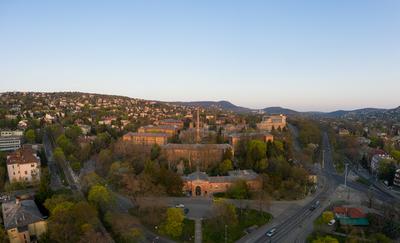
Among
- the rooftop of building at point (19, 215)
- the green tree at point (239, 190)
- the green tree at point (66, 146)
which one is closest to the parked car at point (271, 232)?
the green tree at point (239, 190)

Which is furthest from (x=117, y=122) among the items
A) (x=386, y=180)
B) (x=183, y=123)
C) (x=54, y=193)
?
(x=386, y=180)

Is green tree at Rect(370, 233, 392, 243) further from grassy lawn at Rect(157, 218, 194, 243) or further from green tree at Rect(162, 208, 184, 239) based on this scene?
green tree at Rect(162, 208, 184, 239)

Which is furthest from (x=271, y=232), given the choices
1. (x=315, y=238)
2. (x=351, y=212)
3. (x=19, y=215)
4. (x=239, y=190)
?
(x=19, y=215)

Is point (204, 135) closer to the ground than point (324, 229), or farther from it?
farther from it

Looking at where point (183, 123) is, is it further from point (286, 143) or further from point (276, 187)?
point (276, 187)

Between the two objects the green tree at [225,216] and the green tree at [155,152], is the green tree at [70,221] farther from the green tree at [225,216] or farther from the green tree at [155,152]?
the green tree at [155,152]

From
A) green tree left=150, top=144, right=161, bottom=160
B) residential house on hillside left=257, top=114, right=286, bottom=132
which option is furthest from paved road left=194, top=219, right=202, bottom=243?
residential house on hillside left=257, top=114, right=286, bottom=132

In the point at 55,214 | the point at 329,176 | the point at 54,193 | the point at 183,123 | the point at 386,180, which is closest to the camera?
the point at 55,214
